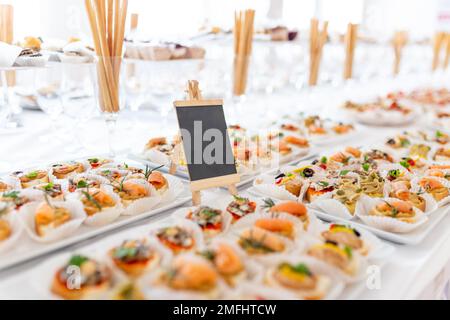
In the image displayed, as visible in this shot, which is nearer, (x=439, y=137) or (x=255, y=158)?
(x=255, y=158)

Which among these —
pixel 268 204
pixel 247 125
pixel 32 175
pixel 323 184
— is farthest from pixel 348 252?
pixel 247 125

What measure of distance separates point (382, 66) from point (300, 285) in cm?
568

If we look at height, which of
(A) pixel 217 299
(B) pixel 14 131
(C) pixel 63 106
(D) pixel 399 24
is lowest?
(A) pixel 217 299

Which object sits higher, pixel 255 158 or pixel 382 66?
pixel 382 66

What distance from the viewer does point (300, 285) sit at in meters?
0.97

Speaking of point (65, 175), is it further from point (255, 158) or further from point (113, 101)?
point (255, 158)

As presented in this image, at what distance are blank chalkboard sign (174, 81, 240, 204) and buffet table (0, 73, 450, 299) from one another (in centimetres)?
17

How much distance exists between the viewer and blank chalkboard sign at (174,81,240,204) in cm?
148

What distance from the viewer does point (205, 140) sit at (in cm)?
152

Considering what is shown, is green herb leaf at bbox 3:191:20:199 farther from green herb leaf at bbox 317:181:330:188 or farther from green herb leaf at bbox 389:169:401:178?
green herb leaf at bbox 389:169:401:178

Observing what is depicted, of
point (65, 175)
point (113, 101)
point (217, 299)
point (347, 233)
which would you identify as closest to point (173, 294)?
point (217, 299)

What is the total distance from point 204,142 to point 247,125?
1.43 metres

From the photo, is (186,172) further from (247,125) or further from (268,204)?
(247,125)

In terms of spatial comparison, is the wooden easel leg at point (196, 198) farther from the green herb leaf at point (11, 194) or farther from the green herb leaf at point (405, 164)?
the green herb leaf at point (405, 164)
